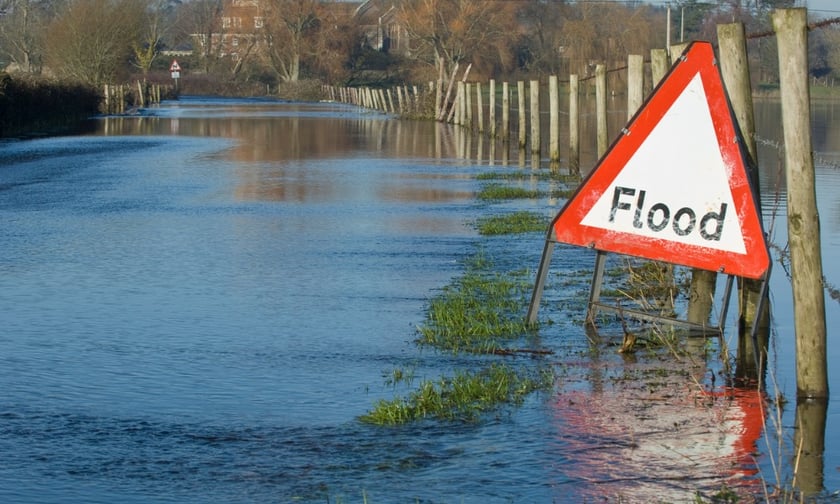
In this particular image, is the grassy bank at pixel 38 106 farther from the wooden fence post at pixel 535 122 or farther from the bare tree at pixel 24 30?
the bare tree at pixel 24 30

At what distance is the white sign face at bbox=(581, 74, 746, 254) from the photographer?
8.29 m

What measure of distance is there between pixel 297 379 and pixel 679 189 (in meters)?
2.46

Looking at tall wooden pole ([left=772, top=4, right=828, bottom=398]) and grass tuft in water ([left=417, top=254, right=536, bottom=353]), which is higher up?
tall wooden pole ([left=772, top=4, right=828, bottom=398])

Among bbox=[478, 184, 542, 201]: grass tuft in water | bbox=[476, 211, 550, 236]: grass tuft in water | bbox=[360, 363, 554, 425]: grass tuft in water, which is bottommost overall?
bbox=[360, 363, 554, 425]: grass tuft in water

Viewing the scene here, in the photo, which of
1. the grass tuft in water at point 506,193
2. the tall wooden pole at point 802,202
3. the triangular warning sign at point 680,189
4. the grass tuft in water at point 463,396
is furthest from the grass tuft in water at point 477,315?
the grass tuft in water at point 506,193

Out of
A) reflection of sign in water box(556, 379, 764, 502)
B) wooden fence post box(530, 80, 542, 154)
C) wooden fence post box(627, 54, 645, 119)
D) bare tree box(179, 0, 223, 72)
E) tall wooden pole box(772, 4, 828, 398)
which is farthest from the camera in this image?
bare tree box(179, 0, 223, 72)

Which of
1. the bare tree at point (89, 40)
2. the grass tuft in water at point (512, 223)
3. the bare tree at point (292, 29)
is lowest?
the grass tuft in water at point (512, 223)

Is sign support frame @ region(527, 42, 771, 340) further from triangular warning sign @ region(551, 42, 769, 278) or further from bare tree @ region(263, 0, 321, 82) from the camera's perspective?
bare tree @ region(263, 0, 321, 82)

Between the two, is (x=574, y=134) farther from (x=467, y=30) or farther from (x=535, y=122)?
(x=467, y=30)

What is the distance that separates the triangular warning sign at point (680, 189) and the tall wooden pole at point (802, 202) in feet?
1.44

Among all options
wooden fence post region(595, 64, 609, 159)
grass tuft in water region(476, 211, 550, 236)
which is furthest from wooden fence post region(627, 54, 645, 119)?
wooden fence post region(595, 64, 609, 159)

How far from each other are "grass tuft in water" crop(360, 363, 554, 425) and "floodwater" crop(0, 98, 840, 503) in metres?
0.13

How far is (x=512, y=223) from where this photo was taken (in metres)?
17.0

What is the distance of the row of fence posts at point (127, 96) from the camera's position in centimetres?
6712
